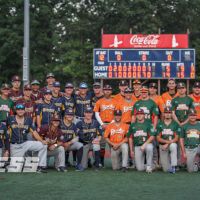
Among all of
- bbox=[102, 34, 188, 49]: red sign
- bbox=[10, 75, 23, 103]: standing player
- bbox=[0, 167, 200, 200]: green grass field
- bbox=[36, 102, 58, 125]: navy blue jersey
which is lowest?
bbox=[0, 167, 200, 200]: green grass field

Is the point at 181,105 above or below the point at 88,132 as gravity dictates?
above

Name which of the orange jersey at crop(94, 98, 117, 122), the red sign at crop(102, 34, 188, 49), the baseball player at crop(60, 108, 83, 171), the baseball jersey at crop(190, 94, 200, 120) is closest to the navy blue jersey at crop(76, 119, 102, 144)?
the baseball player at crop(60, 108, 83, 171)

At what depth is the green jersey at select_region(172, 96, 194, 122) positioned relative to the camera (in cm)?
1106

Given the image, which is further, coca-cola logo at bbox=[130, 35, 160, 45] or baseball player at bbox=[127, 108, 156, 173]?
coca-cola logo at bbox=[130, 35, 160, 45]

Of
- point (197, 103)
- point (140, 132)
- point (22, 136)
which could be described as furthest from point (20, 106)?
point (197, 103)

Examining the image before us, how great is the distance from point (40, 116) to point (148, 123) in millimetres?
2211

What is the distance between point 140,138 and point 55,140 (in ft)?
5.55

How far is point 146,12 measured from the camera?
32.6 meters

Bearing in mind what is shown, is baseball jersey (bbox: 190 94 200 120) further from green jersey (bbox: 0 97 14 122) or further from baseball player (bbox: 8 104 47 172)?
green jersey (bbox: 0 97 14 122)

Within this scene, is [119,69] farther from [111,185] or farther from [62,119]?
[111,185]

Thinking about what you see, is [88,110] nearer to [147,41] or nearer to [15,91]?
[15,91]

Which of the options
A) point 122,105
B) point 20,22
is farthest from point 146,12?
point 122,105

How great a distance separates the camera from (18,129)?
10547 mm

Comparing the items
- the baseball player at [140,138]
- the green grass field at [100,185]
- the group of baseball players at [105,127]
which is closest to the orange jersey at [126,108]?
the group of baseball players at [105,127]
